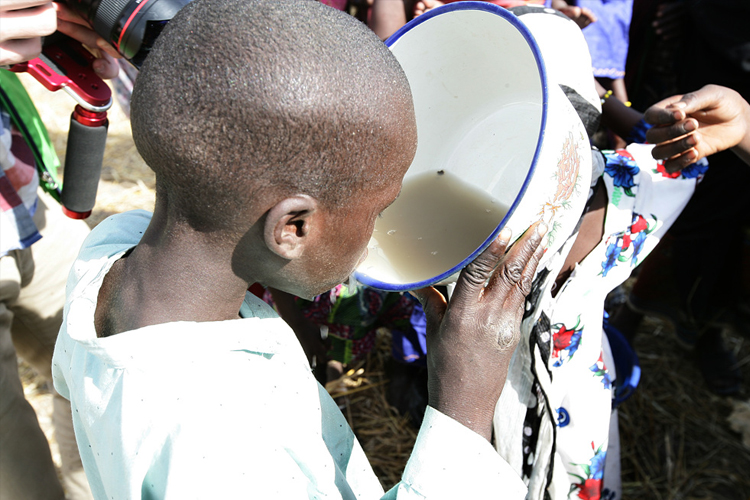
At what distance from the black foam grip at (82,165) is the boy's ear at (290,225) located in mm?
853

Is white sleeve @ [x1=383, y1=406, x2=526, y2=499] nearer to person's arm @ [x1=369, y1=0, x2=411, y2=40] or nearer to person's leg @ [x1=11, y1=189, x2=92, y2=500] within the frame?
person's leg @ [x1=11, y1=189, x2=92, y2=500]

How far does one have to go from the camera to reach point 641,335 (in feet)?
8.59

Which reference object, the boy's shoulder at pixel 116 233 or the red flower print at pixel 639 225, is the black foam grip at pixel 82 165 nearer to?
the boy's shoulder at pixel 116 233

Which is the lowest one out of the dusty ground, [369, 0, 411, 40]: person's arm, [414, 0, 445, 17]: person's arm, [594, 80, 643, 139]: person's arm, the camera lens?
the dusty ground

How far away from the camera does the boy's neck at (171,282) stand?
0.79 meters

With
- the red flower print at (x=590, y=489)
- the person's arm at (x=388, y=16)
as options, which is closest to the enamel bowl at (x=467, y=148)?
the red flower print at (x=590, y=489)

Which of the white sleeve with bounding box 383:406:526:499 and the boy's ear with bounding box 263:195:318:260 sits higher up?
the boy's ear with bounding box 263:195:318:260

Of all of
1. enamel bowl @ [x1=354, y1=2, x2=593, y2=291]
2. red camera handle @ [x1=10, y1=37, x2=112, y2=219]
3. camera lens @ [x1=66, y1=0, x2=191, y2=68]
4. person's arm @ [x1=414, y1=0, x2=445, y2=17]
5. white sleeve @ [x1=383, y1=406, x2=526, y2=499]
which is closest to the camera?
white sleeve @ [x1=383, y1=406, x2=526, y2=499]

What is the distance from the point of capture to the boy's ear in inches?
29.1

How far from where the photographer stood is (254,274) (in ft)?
2.78

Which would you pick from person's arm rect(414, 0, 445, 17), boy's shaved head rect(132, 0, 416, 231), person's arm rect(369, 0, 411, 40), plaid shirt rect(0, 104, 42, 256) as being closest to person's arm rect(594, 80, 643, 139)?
person's arm rect(414, 0, 445, 17)

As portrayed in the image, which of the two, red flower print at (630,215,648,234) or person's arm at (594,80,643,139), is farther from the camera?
person's arm at (594,80,643,139)

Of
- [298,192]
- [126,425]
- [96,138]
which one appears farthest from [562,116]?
[96,138]

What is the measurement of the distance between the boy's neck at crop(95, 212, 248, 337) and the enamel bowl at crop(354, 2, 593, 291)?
10.6 inches
